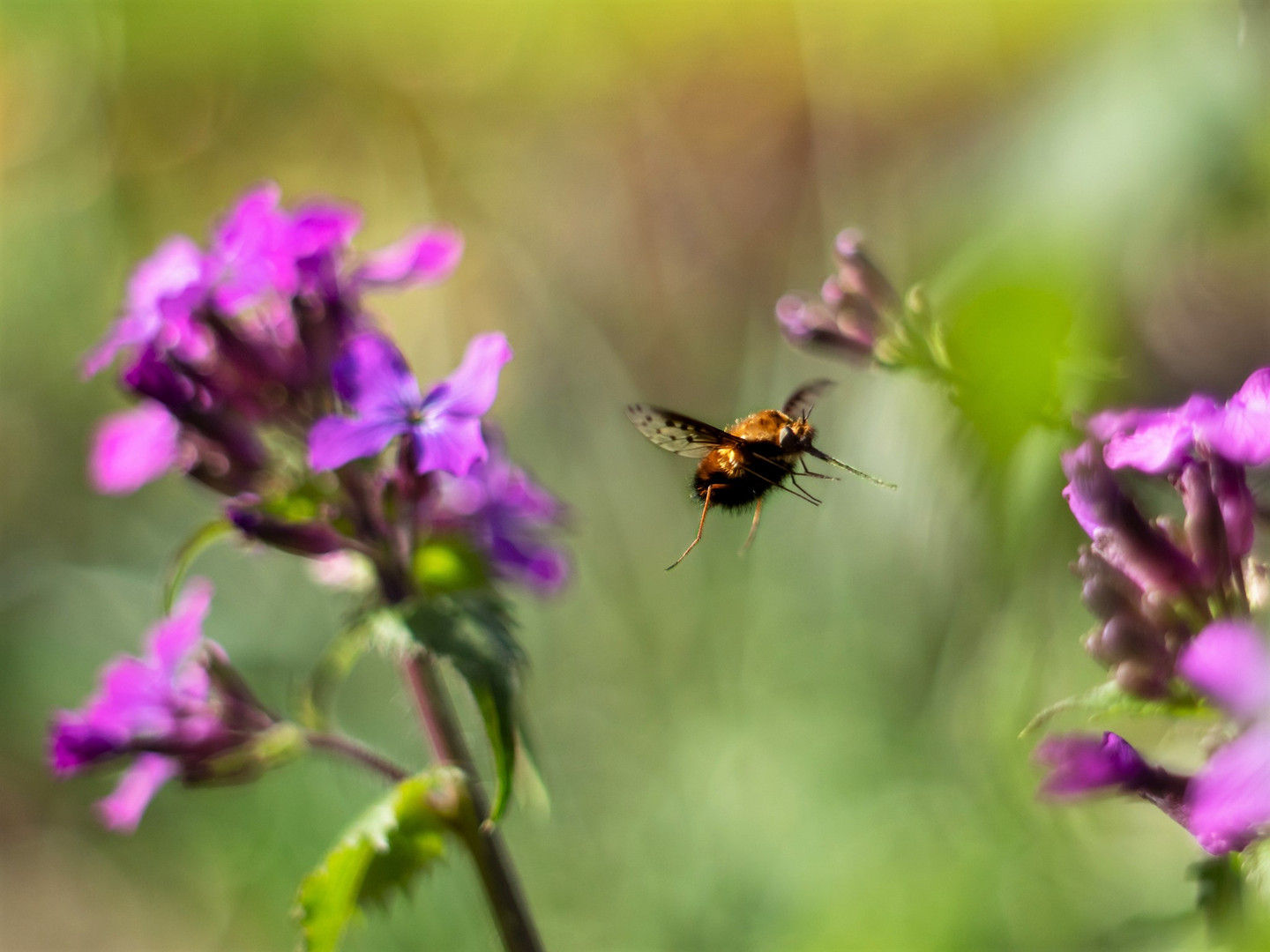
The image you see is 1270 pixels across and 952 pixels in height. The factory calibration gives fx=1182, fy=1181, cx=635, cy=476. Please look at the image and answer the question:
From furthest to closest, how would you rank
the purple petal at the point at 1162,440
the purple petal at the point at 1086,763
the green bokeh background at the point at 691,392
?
the green bokeh background at the point at 691,392
the purple petal at the point at 1162,440
the purple petal at the point at 1086,763

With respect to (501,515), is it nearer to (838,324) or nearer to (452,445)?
(452,445)

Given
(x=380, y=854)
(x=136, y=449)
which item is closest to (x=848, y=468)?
(x=380, y=854)

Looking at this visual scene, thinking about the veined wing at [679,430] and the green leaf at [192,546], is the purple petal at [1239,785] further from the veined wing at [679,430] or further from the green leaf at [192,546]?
the green leaf at [192,546]

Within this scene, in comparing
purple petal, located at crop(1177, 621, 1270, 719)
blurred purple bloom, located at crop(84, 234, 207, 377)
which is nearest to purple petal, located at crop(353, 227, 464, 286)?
blurred purple bloom, located at crop(84, 234, 207, 377)

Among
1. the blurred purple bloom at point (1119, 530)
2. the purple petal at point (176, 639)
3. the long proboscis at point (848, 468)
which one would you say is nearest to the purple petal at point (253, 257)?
the purple petal at point (176, 639)

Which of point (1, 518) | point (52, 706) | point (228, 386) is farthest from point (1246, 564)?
point (1, 518)

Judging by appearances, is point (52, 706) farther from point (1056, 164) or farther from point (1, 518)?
point (1056, 164)

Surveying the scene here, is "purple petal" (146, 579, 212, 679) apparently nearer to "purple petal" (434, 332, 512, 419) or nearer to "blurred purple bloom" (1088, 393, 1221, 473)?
"purple petal" (434, 332, 512, 419)
